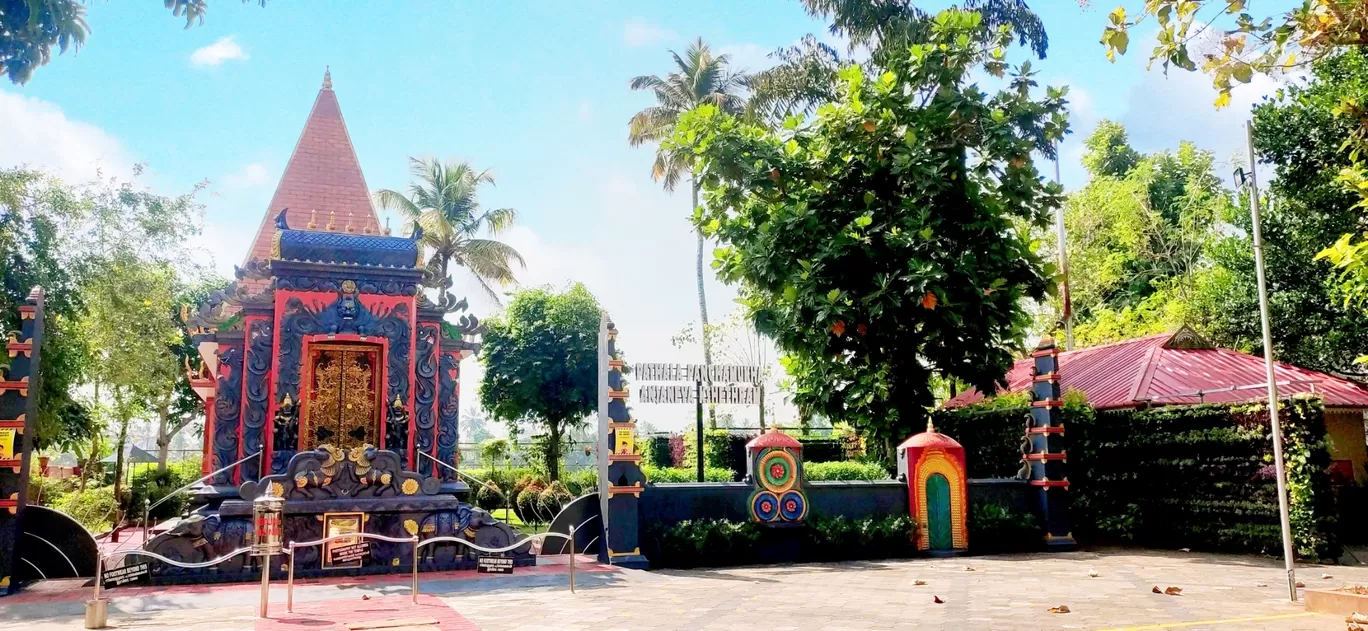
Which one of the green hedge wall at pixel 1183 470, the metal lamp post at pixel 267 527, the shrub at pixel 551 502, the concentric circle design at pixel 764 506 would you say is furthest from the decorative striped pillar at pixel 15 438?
the green hedge wall at pixel 1183 470

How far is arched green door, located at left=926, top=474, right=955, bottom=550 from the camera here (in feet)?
50.1

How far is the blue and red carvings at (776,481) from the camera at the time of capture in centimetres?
1452

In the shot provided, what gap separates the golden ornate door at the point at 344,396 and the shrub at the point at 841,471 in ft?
33.0

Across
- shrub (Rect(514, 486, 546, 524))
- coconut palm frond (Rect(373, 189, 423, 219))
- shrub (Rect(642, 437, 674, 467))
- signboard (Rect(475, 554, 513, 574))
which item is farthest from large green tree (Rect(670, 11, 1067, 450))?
coconut palm frond (Rect(373, 189, 423, 219))

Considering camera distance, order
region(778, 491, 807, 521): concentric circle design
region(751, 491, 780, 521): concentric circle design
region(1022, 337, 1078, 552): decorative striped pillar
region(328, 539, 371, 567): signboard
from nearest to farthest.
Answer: region(328, 539, 371, 567): signboard → region(751, 491, 780, 521): concentric circle design → region(778, 491, 807, 521): concentric circle design → region(1022, 337, 1078, 552): decorative striped pillar

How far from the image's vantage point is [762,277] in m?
16.2

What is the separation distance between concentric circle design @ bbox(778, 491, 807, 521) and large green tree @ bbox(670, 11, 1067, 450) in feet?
8.60

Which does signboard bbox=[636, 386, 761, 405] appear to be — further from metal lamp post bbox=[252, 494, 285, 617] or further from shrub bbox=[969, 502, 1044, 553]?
metal lamp post bbox=[252, 494, 285, 617]

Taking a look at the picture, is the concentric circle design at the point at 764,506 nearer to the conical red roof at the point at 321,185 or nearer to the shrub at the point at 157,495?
the conical red roof at the point at 321,185

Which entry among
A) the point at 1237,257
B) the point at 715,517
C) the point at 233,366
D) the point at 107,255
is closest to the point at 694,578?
the point at 715,517

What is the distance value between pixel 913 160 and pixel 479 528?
29.7ft

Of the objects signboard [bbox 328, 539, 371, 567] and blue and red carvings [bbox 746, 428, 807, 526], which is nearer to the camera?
signboard [bbox 328, 539, 371, 567]

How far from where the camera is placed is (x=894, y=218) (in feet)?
51.4

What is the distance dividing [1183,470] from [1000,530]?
325 centimetres
